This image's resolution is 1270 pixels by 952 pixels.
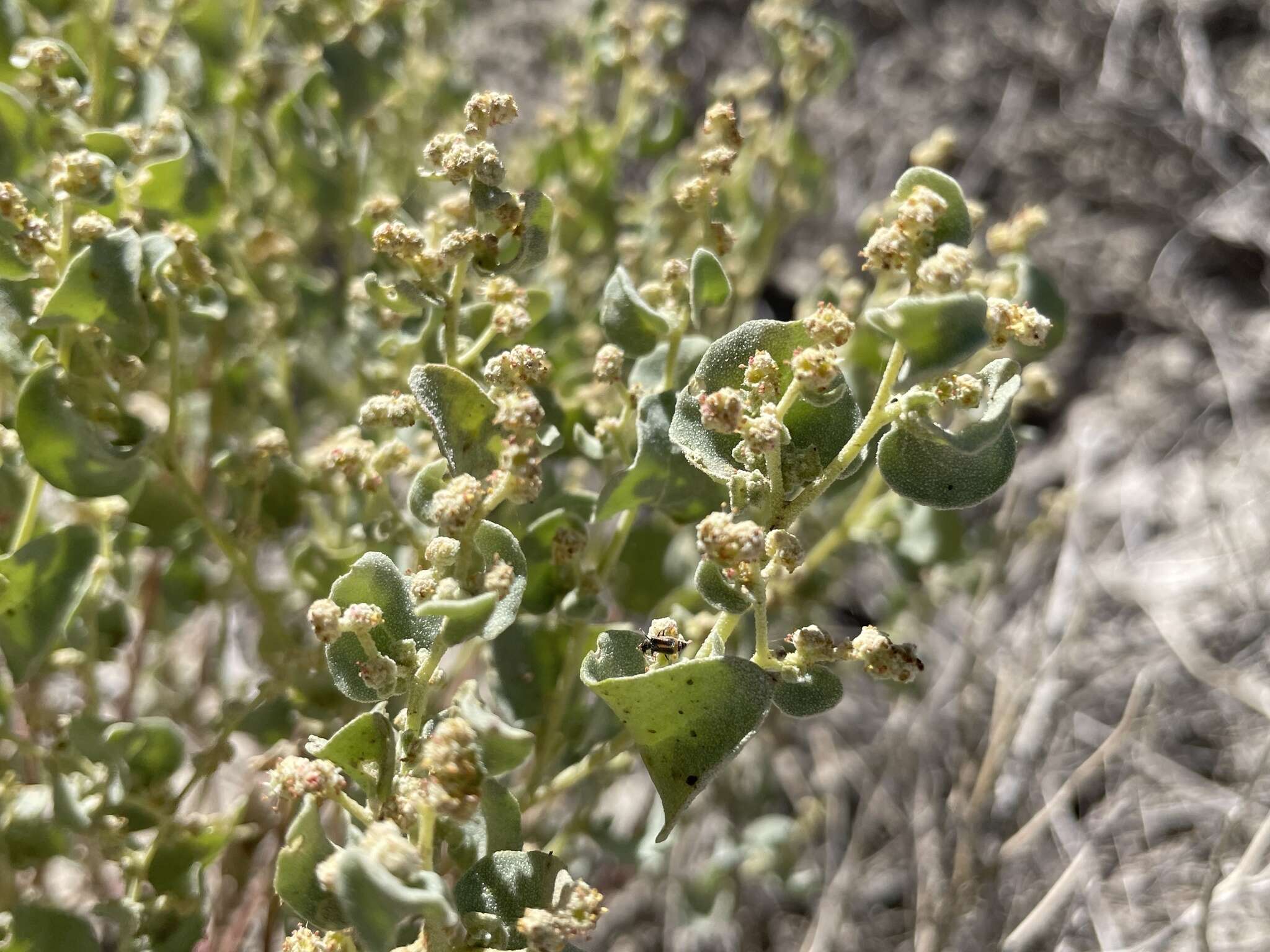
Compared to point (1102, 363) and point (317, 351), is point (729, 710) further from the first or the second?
point (1102, 363)

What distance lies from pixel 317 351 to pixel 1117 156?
1367 mm

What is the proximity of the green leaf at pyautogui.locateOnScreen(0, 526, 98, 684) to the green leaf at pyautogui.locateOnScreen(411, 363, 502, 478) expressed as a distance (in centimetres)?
35

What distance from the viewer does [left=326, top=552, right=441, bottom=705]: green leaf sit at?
2.10 feet

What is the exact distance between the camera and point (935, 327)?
55 cm

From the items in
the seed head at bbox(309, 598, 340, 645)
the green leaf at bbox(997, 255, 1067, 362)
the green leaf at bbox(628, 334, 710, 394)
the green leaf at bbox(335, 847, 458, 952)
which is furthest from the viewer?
the green leaf at bbox(997, 255, 1067, 362)

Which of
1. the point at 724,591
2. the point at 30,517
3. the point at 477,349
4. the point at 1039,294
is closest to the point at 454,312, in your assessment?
the point at 477,349

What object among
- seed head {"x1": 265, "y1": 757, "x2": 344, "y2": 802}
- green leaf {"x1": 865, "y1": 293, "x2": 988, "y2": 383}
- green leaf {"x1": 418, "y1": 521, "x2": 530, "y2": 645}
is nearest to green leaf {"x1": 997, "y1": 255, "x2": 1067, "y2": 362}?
green leaf {"x1": 865, "y1": 293, "x2": 988, "y2": 383}

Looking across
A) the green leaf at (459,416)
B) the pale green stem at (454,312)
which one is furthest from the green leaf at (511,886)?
the pale green stem at (454,312)

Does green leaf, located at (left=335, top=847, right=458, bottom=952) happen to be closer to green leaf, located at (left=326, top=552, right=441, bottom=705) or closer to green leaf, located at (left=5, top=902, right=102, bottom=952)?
green leaf, located at (left=326, top=552, right=441, bottom=705)

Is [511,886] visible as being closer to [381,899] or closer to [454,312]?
[381,899]

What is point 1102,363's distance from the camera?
1.91 m

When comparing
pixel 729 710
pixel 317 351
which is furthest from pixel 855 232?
pixel 729 710

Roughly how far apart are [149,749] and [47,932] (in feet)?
0.49

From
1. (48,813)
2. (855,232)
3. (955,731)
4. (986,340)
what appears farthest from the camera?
(855,232)
